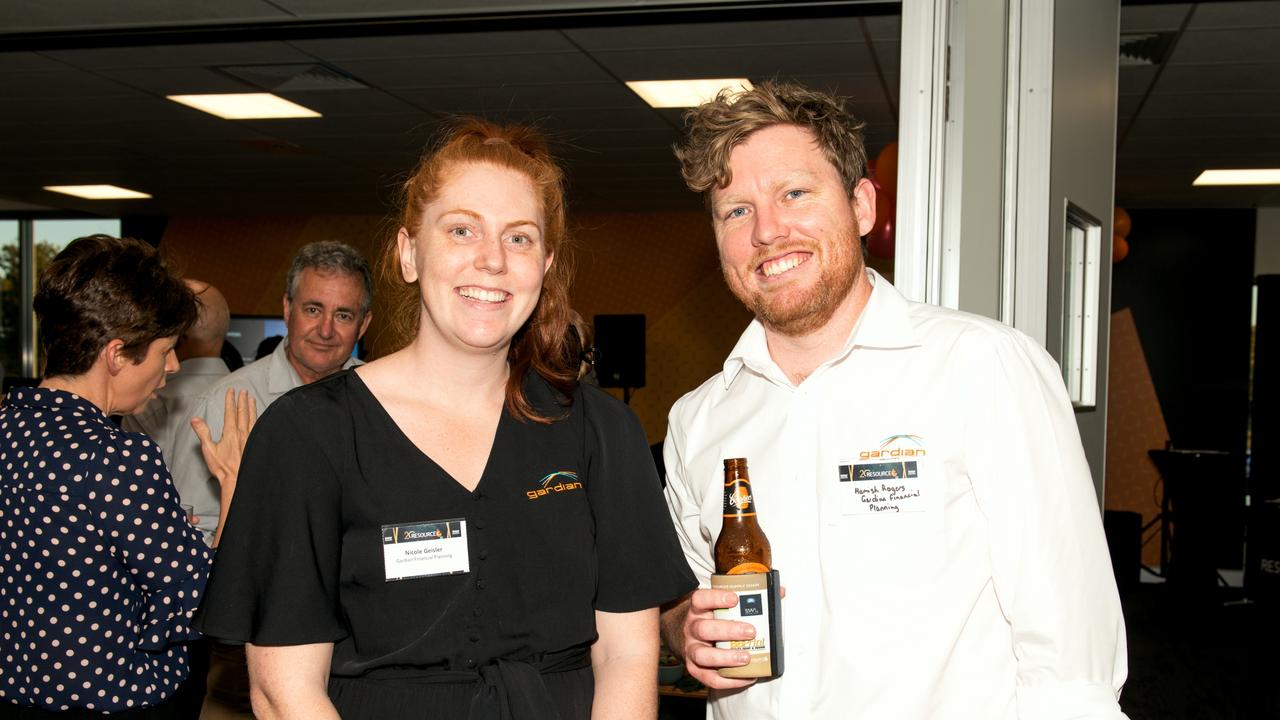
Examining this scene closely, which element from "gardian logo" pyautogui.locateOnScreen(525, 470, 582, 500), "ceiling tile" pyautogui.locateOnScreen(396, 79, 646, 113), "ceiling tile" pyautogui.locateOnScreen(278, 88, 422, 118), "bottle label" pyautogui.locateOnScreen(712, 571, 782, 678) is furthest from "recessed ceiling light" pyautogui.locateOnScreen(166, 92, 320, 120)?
"bottle label" pyautogui.locateOnScreen(712, 571, 782, 678)

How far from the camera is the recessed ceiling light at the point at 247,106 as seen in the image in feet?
21.7

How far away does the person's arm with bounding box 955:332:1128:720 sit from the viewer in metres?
1.48

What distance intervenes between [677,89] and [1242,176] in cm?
522

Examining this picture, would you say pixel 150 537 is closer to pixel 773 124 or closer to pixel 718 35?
pixel 773 124

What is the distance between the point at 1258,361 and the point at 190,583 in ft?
28.3

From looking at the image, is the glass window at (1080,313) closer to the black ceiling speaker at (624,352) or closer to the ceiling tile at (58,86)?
the ceiling tile at (58,86)

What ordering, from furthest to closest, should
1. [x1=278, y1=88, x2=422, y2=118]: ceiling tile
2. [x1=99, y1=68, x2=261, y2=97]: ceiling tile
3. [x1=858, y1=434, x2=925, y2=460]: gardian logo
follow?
[x1=278, y1=88, x2=422, y2=118]: ceiling tile
[x1=99, y1=68, x2=261, y2=97]: ceiling tile
[x1=858, y1=434, x2=925, y2=460]: gardian logo

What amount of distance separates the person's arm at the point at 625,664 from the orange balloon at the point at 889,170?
3220 mm

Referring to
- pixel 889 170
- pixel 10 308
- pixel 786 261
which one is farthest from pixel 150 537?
pixel 10 308

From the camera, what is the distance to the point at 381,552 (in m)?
1.43

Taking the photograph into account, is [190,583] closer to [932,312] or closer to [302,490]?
[302,490]

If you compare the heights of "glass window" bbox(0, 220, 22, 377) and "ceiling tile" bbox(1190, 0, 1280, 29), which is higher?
"ceiling tile" bbox(1190, 0, 1280, 29)

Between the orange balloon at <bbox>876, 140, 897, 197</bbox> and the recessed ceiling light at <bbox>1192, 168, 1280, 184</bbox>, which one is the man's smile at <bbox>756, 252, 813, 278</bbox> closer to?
the orange balloon at <bbox>876, 140, 897, 197</bbox>

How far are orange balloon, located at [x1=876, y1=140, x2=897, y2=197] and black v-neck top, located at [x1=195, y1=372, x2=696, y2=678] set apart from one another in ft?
10.7
